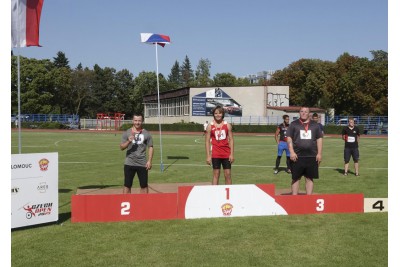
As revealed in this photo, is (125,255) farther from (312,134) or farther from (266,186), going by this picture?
(312,134)

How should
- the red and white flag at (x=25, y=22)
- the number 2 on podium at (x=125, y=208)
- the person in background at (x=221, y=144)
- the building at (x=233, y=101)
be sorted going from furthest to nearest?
the building at (x=233, y=101)
the person in background at (x=221, y=144)
the red and white flag at (x=25, y=22)
the number 2 on podium at (x=125, y=208)

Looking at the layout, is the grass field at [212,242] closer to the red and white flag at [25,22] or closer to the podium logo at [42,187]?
the podium logo at [42,187]

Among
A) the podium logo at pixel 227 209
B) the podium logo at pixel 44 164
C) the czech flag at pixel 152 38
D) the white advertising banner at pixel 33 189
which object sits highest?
the czech flag at pixel 152 38

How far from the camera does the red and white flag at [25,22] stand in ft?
29.9

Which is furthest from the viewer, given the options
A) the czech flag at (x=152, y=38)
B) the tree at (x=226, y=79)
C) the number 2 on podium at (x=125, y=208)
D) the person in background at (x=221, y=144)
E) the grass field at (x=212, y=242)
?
the tree at (x=226, y=79)

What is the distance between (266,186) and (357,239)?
6.43 ft

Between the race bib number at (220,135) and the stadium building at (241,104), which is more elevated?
the stadium building at (241,104)

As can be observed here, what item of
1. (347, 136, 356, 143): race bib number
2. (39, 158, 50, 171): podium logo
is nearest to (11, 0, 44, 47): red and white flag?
(39, 158, 50, 171): podium logo

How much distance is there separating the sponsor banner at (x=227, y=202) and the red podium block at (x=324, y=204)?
0.30 metres

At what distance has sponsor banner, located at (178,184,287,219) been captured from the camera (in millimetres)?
7969

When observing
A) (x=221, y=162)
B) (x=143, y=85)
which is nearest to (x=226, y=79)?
(x=143, y=85)

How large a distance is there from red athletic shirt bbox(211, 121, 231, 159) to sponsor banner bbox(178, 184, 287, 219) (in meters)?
1.32

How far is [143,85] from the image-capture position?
4309 inches

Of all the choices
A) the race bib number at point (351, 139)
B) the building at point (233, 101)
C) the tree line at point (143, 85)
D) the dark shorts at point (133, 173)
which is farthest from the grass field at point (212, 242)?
the tree line at point (143, 85)
